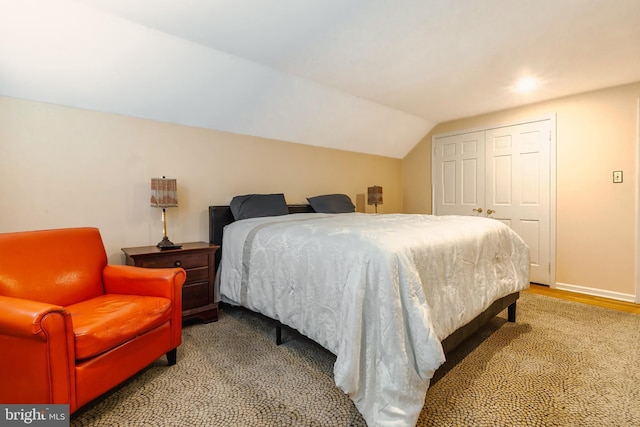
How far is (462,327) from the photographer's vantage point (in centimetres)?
187

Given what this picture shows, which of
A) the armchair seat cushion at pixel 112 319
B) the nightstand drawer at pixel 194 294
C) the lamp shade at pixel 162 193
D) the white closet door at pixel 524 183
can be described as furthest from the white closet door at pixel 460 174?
the armchair seat cushion at pixel 112 319

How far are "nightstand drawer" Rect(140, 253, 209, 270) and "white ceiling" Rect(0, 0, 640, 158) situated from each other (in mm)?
1310

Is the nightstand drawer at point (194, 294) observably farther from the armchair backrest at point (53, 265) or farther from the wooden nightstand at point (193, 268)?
the armchair backrest at point (53, 265)

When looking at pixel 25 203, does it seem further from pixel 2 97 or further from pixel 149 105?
pixel 149 105

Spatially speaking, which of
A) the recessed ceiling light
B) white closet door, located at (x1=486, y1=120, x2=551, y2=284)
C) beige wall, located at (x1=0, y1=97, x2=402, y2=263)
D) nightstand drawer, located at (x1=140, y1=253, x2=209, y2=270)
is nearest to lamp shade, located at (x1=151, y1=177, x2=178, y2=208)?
beige wall, located at (x1=0, y1=97, x2=402, y2=263)

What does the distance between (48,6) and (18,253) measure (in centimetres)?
149

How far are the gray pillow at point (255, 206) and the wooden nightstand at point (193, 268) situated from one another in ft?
1.55

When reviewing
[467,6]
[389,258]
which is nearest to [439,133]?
[467,6]

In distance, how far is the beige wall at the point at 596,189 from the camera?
3240 mm

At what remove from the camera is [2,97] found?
216 centimetres

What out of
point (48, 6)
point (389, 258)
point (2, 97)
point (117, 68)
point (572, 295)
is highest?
point (48, 6)

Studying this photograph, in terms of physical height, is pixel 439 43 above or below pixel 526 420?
above

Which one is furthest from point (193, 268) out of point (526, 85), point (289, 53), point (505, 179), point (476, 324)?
point (505, 179)

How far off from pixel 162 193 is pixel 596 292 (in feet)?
15.3
